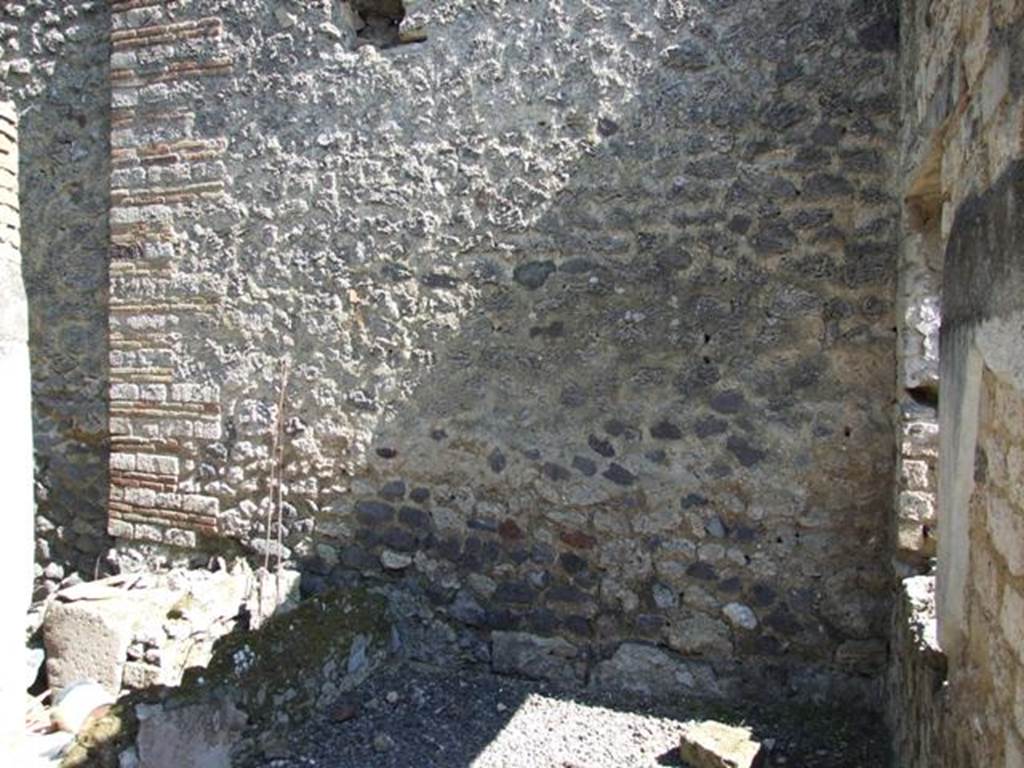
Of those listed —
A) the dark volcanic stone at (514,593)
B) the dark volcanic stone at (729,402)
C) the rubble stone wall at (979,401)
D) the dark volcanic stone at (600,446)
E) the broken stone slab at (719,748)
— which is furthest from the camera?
the dark volcanic stone at (514,593)

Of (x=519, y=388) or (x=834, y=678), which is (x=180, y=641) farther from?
(x=834, y=678)

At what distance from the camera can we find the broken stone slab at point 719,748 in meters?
3.15

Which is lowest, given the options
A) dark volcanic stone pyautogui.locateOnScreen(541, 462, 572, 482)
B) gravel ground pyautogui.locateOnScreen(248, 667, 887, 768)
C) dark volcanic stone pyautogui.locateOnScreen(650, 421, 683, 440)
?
gravel ground pyautogui.locateOnScreen(248, 667, 887, 768)

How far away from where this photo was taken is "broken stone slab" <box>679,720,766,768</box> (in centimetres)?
315

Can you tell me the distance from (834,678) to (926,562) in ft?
2.44

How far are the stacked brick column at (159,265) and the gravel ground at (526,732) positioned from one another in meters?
1.61

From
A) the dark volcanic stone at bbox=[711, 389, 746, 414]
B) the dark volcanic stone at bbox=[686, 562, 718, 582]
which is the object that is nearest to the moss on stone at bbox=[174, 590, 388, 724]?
the dark volcanic stone at bbox=[686, 562, 718, 582]

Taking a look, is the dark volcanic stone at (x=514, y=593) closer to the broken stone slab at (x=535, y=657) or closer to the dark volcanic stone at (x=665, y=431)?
the broken stone slab at (x=535, y=657)

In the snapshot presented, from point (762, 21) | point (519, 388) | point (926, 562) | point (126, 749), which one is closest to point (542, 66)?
point (762, 21)

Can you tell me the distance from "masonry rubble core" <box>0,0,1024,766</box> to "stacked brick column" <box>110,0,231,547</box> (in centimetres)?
2

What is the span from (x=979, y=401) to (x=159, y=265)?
14.2 feet

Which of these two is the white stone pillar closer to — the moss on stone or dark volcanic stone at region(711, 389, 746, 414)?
the moss on stone

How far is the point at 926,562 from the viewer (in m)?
3.18

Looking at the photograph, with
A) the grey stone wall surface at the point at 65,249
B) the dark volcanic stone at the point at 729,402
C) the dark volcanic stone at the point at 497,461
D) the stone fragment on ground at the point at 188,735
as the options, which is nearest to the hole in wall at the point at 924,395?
the dark volcanic stone at the point at 729,402
